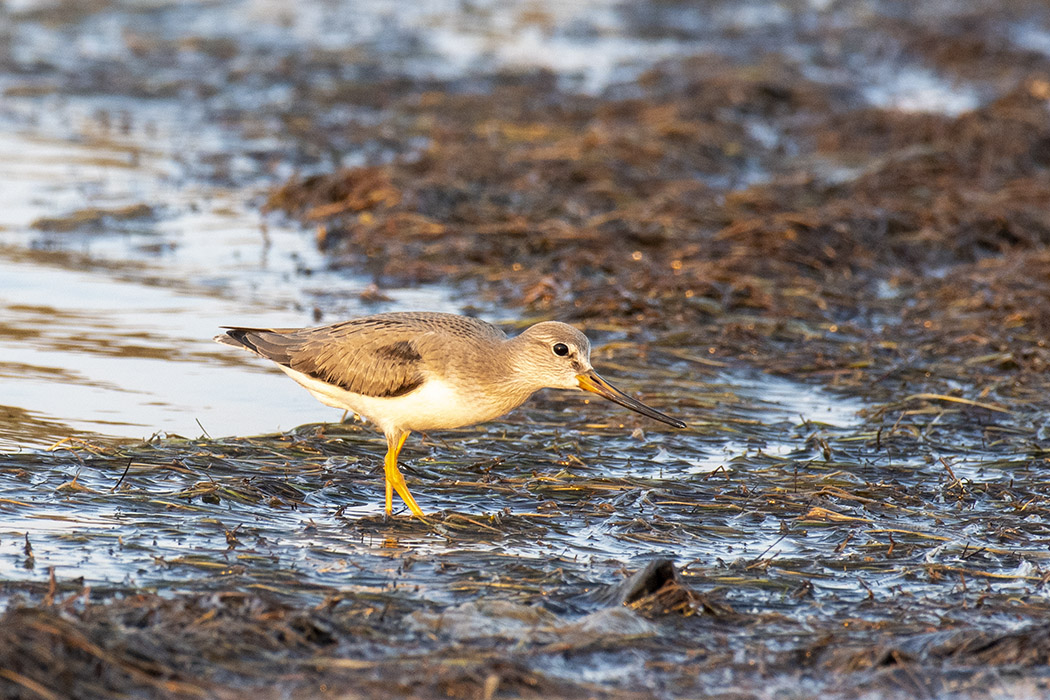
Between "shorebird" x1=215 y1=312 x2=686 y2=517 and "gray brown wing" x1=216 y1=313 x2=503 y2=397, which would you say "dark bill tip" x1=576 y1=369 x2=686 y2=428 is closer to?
"shorebird" x1=215 y1=312 x2=686 y2=517

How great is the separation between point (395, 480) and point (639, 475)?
1.28m

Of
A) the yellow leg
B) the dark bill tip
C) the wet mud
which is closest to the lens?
the wet mud

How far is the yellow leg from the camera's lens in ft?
19.1

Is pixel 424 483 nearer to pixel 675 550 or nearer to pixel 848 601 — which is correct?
pixel 675 550

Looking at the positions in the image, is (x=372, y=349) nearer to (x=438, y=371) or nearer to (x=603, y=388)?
(x=438, y=371)

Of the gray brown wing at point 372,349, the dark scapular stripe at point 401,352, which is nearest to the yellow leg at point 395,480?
the gray brown wing at point 372,349

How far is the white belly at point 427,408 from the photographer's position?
5.84 metres

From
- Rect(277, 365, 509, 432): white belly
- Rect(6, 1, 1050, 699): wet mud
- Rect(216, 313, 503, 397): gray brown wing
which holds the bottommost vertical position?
Rect(6, 1, 1050, 699): wet mud

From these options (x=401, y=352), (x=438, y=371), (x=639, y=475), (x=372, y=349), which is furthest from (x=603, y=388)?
(x=372, y=349)

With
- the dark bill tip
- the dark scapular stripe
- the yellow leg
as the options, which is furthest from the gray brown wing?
the dark bill tip

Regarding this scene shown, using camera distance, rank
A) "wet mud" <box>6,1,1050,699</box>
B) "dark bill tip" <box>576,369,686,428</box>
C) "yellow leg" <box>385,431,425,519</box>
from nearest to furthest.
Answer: "wet mud" <box>6,1,1050,699</box> → "yellow leg" <box>385,431,425,519</box> → "dark bill tip" <box>576,369,686,428</box>

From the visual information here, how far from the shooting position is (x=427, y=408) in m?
5.85

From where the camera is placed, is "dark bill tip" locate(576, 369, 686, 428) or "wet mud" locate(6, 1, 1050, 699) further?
"dark bill tip" locate(576, 369, 686, 428)

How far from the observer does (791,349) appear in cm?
849
